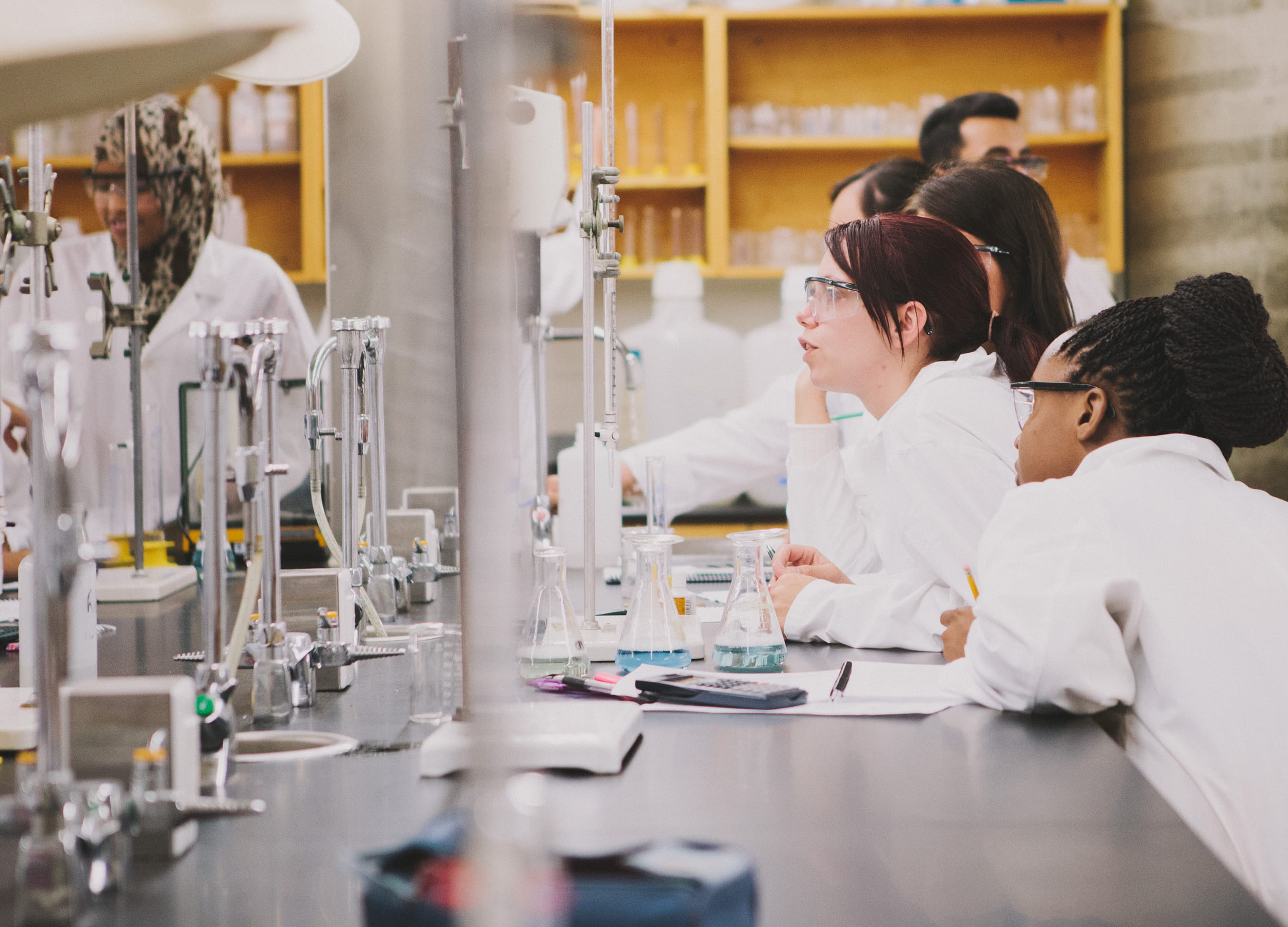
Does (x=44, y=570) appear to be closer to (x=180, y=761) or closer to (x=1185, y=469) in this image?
(x=180, y=761)

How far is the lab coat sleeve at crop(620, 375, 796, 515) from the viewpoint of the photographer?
3.09m

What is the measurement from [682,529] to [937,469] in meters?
2.10

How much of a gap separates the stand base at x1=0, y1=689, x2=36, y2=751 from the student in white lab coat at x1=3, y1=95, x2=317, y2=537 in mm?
1217

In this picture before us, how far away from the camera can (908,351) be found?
210 cm

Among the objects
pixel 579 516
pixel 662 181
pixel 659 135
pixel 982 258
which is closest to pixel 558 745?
pixel 579 516

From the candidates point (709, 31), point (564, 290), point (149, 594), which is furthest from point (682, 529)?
point (149, 594)

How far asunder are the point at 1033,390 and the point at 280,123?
10.1ft

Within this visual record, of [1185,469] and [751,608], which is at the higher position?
[1185,469]

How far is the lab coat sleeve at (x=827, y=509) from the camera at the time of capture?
2.23 metres

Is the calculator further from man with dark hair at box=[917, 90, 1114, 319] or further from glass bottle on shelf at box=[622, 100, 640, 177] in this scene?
glass bottle on shelf at box=[622, 100, 640, 177]

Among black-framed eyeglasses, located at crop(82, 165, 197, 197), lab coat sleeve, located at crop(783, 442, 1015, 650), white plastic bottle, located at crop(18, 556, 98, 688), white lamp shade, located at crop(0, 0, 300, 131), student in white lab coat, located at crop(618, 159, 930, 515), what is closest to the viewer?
white lamp shade, located at crop(0, 0, 300, 131)

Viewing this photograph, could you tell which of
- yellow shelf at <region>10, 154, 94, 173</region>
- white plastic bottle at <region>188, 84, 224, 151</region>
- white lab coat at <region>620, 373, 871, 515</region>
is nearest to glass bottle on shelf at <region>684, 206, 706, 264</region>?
white lab coat at <region>620, 373, 871, 515</region>

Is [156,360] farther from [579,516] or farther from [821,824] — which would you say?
[821,824]

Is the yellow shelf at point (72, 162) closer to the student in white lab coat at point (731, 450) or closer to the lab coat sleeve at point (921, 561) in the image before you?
the student in white lab coat at point (731, 450)
